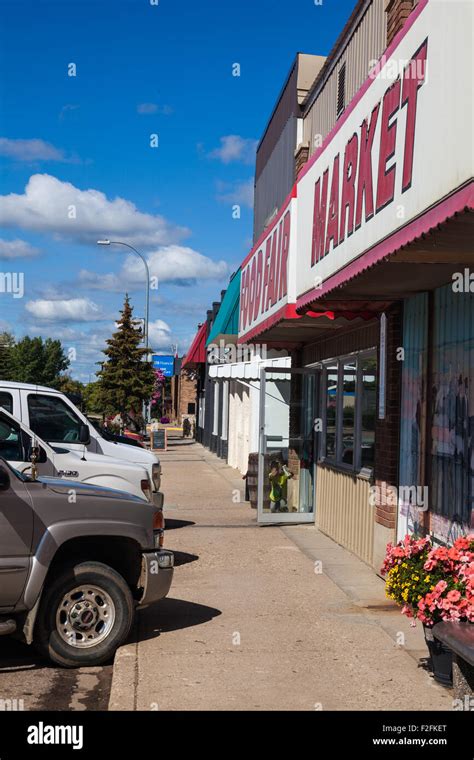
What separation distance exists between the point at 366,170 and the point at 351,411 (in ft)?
17.8

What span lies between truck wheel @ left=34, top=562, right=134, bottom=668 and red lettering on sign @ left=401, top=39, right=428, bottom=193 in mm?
3601

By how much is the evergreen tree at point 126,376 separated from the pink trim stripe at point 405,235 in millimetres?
34902

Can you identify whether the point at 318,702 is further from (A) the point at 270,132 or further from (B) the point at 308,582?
(A) the point at 270,132

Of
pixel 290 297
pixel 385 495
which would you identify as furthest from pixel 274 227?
pixel 385 495

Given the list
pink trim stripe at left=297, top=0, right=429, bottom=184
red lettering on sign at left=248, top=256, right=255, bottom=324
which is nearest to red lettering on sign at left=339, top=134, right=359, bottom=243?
pink trim stripe at left=297, top=0, right=429, bottom=184

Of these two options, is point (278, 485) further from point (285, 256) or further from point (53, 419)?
point (285, 256)

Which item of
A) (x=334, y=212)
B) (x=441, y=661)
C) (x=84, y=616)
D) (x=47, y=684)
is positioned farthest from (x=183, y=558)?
(x=441, y=661)

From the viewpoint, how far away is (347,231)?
823 centimetres

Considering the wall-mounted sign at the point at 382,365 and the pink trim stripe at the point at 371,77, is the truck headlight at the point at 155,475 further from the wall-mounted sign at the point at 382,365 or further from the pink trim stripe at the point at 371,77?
the pink trim stripe at the point at 371,77

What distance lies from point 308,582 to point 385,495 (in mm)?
1278

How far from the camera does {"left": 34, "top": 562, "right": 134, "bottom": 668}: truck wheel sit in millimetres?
6754

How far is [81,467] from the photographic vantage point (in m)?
10.8

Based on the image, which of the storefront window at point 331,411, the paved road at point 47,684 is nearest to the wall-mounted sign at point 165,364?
the storefront window at point 331,411

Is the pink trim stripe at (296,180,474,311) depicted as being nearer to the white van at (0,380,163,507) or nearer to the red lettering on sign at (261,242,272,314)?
the red lettering on sign at (261,242,272,314)
